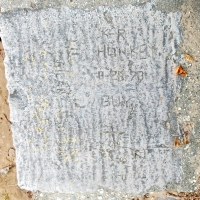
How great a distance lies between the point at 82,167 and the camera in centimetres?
175

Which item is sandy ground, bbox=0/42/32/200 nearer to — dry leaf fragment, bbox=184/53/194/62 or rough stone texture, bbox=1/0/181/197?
rough stone texture, bbox=1/0/181/197

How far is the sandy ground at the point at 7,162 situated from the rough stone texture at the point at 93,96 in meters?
0.10

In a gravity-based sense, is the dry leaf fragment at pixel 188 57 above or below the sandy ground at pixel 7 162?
above

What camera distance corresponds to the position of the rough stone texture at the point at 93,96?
164 cm

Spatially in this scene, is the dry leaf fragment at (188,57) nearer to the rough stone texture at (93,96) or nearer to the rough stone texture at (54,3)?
the rough stone texture at (93,96)

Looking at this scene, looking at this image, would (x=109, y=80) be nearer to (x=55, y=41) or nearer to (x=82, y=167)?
(x=55, y=41)

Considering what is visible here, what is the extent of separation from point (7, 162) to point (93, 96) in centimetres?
60

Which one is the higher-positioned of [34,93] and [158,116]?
[34,93]

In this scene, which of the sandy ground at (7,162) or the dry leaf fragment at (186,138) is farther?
the sandy ground at (7,162)

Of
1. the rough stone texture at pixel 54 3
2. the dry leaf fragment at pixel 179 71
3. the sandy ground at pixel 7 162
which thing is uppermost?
the rough stone texture at pixel 54 3

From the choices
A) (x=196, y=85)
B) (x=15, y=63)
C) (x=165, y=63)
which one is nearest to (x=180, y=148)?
(x=196, y=85)

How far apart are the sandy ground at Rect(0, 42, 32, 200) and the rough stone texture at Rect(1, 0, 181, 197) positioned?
0.10m

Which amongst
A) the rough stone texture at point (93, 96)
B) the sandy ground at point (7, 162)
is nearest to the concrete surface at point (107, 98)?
the rough stone texture at point (93, 96)

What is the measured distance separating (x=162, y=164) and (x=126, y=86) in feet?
1.36
